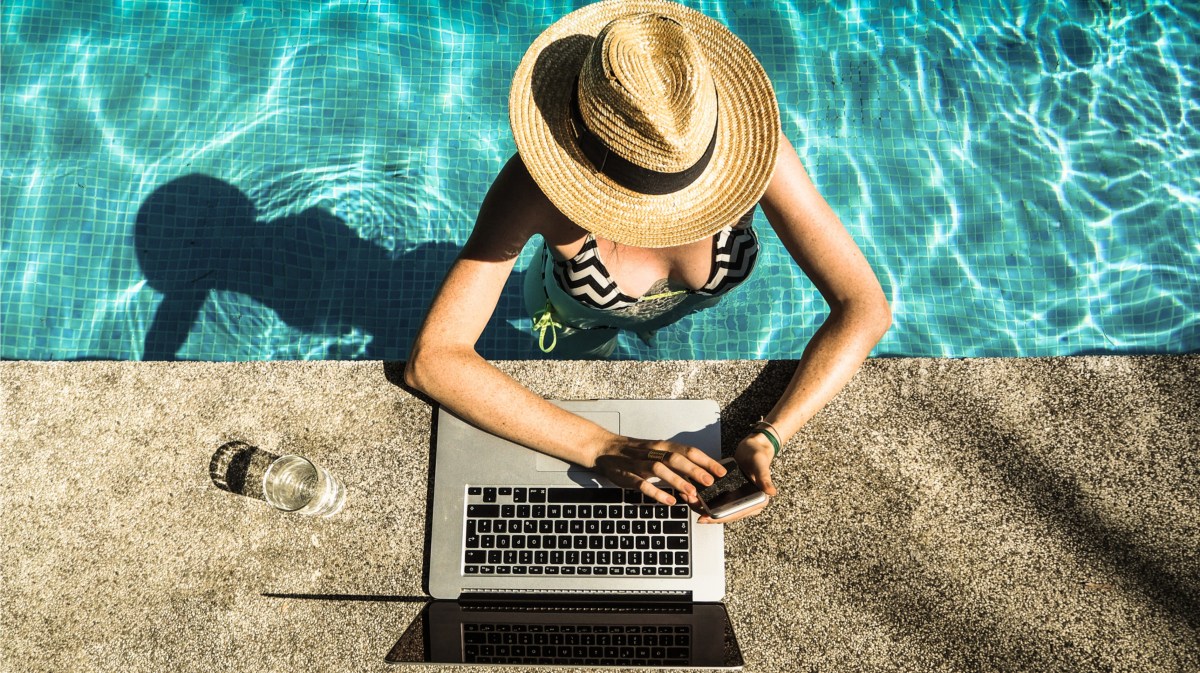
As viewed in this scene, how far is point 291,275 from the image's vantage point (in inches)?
126

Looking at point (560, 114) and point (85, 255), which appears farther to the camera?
point (85, 255)

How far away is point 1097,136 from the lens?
10.8 feet

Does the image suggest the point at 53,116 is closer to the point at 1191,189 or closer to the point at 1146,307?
the point at 1146,307

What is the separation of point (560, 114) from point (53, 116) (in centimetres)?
342

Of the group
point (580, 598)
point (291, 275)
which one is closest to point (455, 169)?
point (291, 275)

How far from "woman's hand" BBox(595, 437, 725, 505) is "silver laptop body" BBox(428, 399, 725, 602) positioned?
5 cm

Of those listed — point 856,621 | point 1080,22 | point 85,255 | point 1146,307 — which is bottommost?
point 85,255

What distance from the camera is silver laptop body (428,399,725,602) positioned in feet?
5.11

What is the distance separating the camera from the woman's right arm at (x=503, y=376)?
5.24ft

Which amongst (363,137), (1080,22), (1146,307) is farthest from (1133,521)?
(363,137)

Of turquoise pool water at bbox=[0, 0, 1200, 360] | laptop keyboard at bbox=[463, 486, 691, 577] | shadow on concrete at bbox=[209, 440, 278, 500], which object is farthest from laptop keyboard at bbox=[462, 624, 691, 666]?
turquoise pool water at bbox=[0, 0, 1200, 360]

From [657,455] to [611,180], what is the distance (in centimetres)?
67

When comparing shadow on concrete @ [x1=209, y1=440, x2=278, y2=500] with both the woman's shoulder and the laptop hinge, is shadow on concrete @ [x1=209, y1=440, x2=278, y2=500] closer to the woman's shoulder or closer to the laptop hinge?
the laptop hinge

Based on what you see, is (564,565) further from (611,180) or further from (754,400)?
(611,180)
